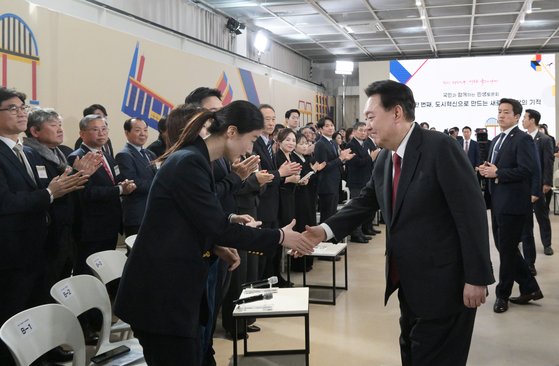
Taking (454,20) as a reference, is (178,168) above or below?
below

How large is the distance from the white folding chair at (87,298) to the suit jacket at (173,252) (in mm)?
664

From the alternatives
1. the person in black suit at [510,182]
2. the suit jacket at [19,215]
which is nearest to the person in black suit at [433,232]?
the suit jacket at [19,215]

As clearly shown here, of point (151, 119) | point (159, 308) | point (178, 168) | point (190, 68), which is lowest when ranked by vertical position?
point (159, 308)

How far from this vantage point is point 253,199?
396 cm

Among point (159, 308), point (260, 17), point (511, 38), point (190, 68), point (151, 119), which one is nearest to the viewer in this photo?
point (159, 308)

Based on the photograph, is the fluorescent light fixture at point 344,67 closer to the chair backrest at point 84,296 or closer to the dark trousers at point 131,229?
the dark trousers at point 131,229

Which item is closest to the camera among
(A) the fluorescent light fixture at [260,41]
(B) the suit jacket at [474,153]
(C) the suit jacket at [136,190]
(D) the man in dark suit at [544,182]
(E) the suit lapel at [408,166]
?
(E) the suit lapel at [408,166]

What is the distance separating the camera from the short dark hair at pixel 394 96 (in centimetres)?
209

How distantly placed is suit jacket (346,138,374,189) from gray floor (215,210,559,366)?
8.14 ft

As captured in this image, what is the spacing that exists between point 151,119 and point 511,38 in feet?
31.3

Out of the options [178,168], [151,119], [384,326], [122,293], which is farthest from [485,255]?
[151,119]

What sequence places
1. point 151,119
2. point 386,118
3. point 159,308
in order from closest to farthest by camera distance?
1. point 159,308
2. point 386,118
3. point 151,119

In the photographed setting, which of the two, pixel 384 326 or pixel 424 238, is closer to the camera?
pixel 424 238

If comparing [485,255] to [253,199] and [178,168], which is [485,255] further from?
[253,199]
